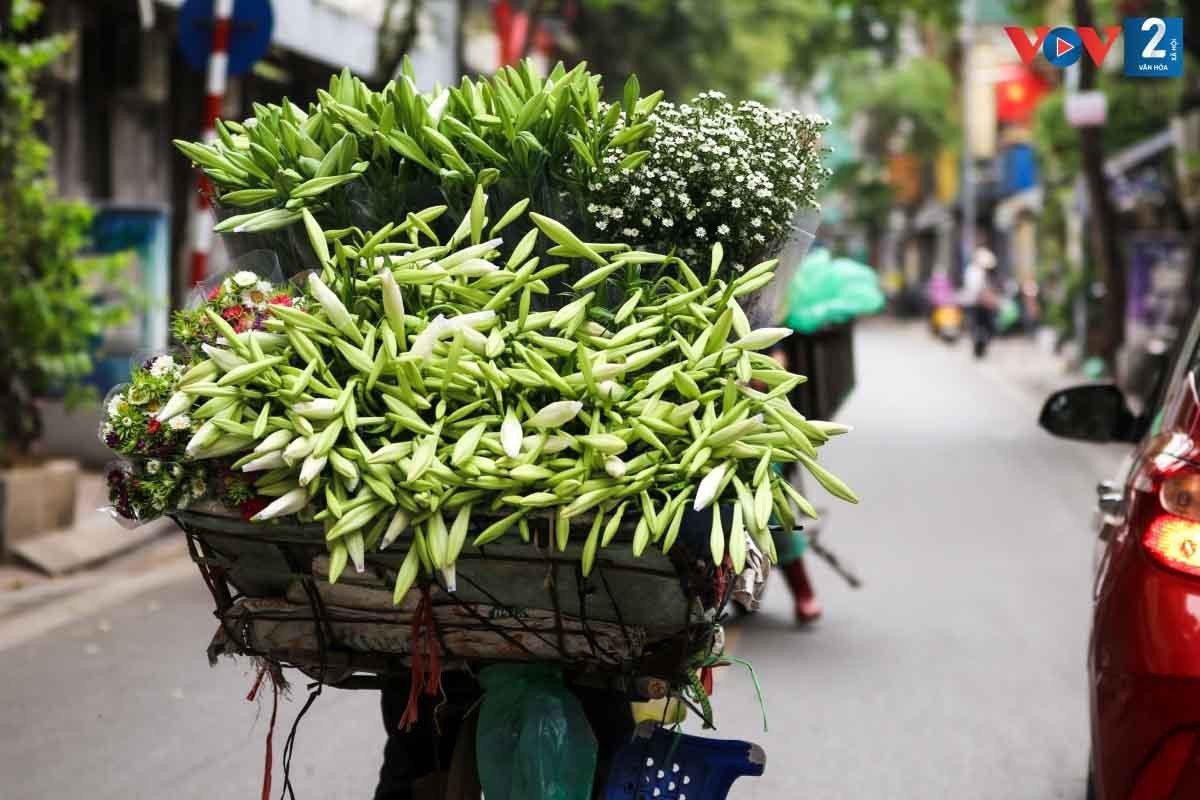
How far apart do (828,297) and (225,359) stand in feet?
14.6

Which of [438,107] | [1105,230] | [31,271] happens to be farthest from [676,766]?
[1105,230]

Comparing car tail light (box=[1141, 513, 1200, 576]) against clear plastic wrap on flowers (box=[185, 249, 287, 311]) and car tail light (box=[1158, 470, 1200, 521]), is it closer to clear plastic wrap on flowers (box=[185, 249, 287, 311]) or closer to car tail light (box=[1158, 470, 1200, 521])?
car tail light (box=[1158, 470, 1200, 521])

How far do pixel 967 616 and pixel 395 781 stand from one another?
4993 millimetres

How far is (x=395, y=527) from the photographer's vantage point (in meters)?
2.65

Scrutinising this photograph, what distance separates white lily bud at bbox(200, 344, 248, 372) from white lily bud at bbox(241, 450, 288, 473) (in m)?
0.18

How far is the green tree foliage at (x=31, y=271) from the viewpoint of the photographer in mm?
8977

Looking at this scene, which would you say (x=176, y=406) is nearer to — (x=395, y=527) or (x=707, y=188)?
(x=395, y=527)

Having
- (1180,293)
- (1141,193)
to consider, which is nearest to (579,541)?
(1180,293)

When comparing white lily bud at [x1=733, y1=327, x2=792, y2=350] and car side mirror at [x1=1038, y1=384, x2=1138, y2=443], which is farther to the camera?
car side mirror at [x1=1038, y1=384, x2=1138, y2=443]

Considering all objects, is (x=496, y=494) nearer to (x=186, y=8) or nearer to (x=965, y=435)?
(x=186, y=8)

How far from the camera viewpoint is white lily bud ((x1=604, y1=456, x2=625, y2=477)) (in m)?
2.64

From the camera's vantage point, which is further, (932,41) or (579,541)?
(932,41)

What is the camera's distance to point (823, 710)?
6098 mm

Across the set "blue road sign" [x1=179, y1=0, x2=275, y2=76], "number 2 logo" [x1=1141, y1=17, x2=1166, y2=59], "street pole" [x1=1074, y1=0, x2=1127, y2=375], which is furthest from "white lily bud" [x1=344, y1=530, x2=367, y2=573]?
"street pole" [x1=1074, y1=0, x2=1127, y2=375]
